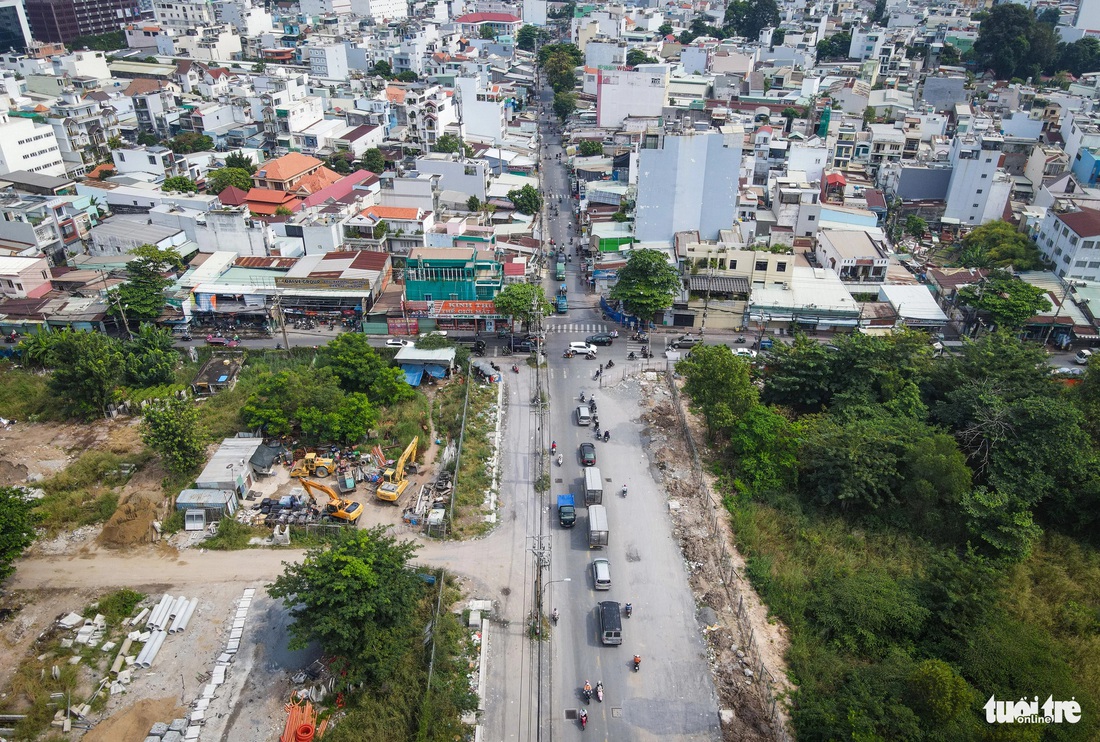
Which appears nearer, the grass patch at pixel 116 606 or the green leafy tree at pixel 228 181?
the grass patch at pixel 116 606

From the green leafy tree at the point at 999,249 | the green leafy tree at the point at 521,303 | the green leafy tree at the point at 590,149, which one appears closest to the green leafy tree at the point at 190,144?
the green leafy tree at the point at 590,149

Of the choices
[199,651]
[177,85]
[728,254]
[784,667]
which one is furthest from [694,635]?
[177,85]

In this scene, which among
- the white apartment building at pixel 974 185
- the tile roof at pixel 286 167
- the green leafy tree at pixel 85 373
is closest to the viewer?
the green leafy tree at pixel 85 373

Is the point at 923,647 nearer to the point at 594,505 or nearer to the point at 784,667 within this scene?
the point at 784,667

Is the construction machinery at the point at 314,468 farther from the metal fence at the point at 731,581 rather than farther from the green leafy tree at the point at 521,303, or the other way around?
the metal fence at the point at 731,581

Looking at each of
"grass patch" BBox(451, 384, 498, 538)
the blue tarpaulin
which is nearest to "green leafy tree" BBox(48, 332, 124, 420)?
the blue tarpaulin

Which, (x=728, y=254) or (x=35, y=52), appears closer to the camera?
(x=728, y=254)

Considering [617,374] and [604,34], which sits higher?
[604,34]

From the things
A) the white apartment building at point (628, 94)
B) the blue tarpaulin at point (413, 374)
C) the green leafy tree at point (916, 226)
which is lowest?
the blue tarpaulin at point (413, 374)
